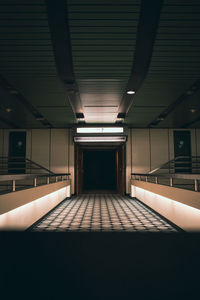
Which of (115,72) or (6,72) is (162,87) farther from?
(6,72)

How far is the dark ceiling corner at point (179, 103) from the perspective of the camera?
5.44 metres

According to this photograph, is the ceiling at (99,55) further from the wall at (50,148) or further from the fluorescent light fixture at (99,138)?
the wall at (50,148)

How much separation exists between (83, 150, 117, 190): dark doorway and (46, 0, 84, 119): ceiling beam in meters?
10.8

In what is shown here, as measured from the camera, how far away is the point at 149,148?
35.0 ft

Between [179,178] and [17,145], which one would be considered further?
[17,145]

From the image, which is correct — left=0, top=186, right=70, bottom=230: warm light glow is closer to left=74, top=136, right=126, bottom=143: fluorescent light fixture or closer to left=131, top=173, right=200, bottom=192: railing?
left=131, top=173, right=200, bottom=192: railing

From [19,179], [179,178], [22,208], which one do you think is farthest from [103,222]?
Result: [179,178]

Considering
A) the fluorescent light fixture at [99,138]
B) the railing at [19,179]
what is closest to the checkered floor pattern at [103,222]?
the railing at [19,179]

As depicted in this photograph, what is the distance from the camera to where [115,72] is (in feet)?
14.7

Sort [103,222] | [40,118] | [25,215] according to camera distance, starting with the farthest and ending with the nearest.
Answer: [40,118]
[103,222]
[25,215]

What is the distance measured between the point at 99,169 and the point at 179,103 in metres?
10.2

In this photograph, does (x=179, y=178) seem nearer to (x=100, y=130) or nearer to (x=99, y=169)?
(x=100, y=130)
